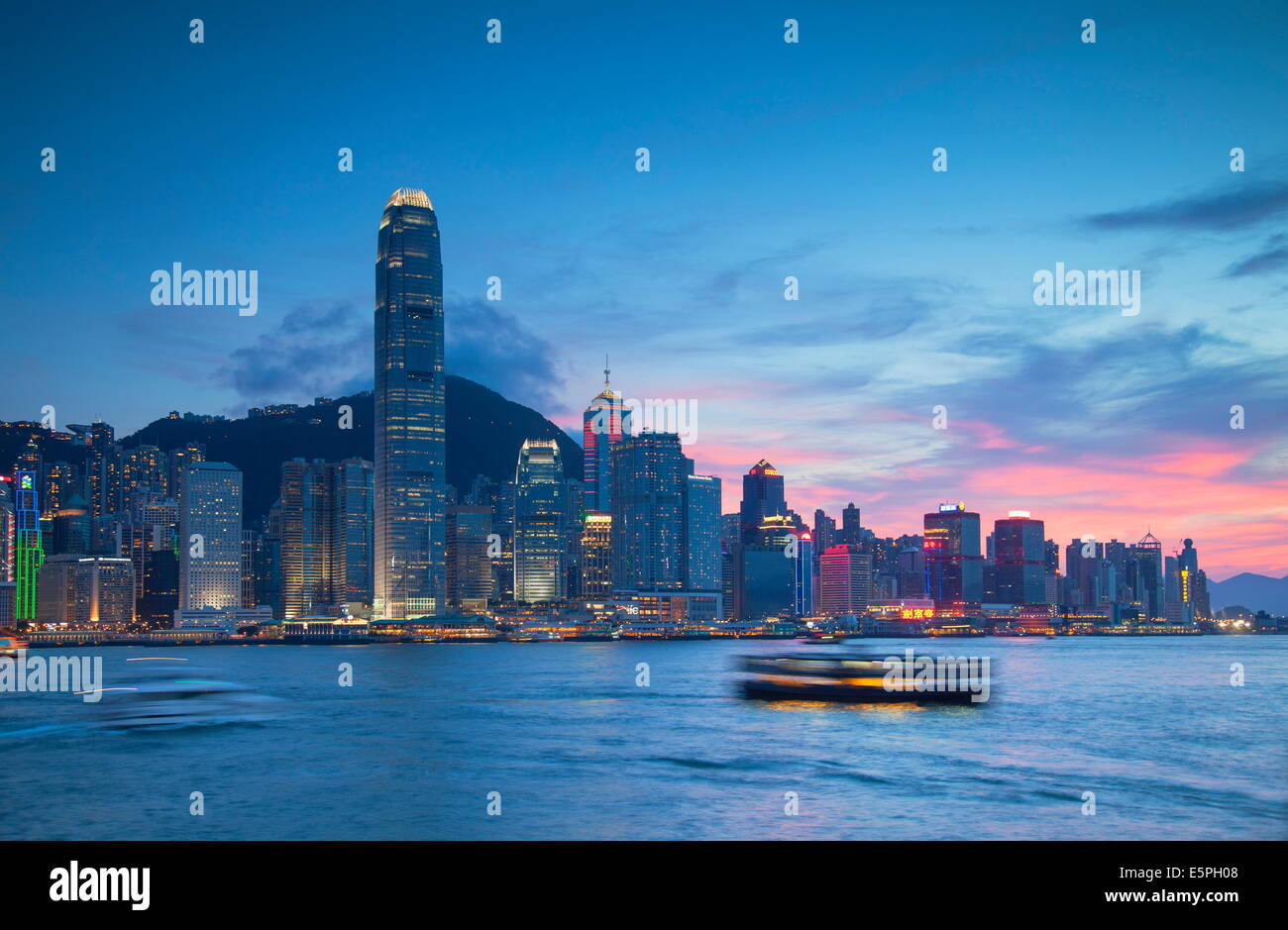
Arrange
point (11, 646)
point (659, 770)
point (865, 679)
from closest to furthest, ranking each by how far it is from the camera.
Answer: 1. point (659, 770)
2. point (865, 679)
3. point (11, 646)

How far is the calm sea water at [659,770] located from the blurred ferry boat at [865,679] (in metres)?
2.18

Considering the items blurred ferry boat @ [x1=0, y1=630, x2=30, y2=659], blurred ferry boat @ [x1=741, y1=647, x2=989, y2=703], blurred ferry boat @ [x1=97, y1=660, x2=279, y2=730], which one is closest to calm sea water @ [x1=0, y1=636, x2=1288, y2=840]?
blurred ferry boat @ [x1=97, y1=660, x2=279, y2=730]

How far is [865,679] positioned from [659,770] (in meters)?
30.8

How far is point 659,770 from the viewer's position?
36.2 meters

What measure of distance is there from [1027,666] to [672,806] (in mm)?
92879

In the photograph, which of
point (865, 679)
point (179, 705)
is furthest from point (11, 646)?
point (865, 679)

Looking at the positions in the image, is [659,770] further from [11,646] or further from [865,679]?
[11,646]

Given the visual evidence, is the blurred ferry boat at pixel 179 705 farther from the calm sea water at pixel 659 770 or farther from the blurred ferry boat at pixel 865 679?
the blurred ferry boat at pixel 865 679

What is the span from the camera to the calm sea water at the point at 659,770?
88.2ft

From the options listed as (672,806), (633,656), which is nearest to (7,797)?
(672,806)

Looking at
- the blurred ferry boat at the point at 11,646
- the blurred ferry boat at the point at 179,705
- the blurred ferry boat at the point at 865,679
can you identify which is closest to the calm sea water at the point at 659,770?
the blurred ferry boat at the point at 179,705

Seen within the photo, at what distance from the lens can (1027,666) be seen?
370ft
